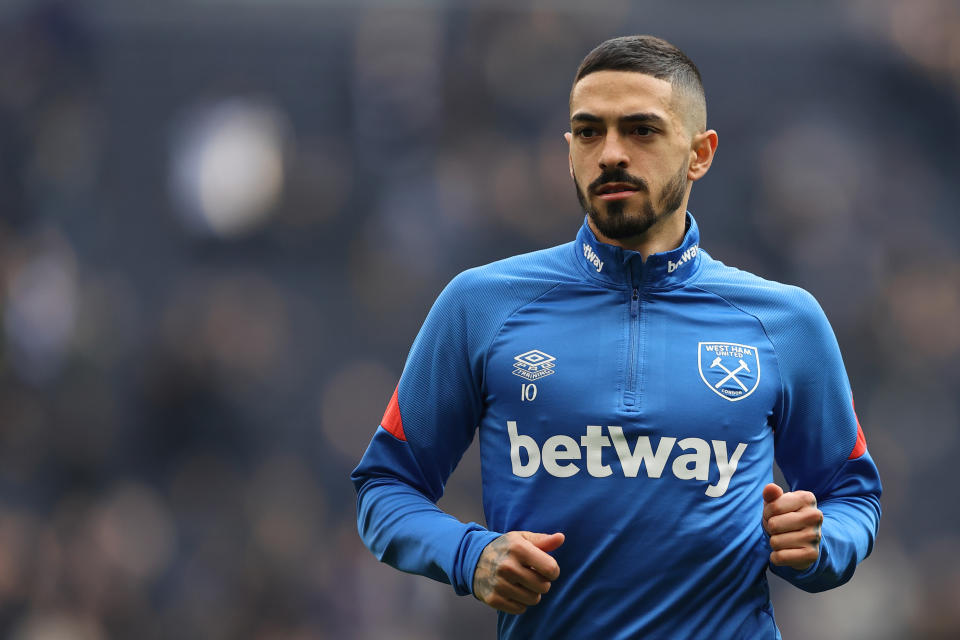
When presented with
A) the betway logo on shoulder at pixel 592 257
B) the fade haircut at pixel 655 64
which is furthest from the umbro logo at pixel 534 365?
the fade haircut at pixel 655 64

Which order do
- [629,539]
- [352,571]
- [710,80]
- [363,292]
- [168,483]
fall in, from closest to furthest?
[629,539] → [352,571] → [168,483] → [363,292] → [710,80]

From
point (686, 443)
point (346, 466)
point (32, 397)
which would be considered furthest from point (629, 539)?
point (32, 397)

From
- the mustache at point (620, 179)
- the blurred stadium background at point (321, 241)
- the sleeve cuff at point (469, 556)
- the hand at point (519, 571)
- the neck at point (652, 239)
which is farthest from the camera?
the blurred stadium background at point (321, 241)

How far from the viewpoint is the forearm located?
8.91ft

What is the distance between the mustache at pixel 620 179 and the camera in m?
2.89

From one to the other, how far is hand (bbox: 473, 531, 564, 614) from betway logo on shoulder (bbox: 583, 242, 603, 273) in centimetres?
71

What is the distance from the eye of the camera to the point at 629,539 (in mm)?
2758

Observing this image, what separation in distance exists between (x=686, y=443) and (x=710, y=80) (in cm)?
908

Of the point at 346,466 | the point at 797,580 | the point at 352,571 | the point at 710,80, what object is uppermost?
the point at 710,80

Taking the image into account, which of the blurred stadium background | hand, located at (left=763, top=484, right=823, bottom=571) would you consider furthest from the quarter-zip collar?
the blurred stadium background

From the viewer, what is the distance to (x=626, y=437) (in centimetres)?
278

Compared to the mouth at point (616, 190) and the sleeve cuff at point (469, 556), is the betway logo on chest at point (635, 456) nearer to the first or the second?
the sleeve cuff at point (469, 556)

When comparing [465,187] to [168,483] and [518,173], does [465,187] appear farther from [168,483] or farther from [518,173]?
[168,483]

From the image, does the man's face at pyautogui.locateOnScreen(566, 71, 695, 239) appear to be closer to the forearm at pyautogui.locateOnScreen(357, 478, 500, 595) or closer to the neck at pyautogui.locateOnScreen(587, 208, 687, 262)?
the neck at pyautogui.locateOnScreen(587, 208, 687, 262)
